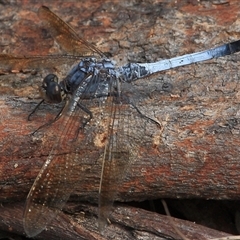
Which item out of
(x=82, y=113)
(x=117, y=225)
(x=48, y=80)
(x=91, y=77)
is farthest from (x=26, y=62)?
(x=117, y=225)

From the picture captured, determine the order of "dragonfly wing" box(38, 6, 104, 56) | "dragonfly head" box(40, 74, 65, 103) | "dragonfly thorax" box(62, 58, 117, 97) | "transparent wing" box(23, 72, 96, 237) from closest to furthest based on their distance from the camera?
1. "transparent wing" box(23, 72, 96, 237)
2. "dragonfly head" box(40, 74, 65, 103)
3. "dragonfly thorax" box(62, 58, 117, 97)
4. "dragonfly wing" box(38, 6, 104, 56)

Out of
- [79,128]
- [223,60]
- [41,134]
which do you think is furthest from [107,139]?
[223,60]

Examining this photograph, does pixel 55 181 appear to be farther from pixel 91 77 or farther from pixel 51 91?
pixel 91 77

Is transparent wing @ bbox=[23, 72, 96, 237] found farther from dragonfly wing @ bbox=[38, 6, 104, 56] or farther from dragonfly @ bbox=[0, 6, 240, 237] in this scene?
dragonfly wing @ bbox=[38, 6, 104, 56]

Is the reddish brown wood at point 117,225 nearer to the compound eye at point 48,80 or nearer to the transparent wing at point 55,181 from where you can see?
the transparent wing at point 55,181

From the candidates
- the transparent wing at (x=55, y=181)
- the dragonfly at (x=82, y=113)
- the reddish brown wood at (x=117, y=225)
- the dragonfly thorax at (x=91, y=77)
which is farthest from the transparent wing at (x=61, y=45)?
the reddish brown wood at (x=117, y=225)

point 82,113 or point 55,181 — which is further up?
point 82,113

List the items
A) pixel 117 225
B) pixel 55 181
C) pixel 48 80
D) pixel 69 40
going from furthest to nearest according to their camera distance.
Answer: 1. pixel 69 40
2. pixel 48 80
3. pixel 117 225
4. pixel 55 181

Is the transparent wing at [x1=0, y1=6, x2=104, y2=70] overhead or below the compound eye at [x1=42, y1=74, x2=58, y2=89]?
overhead

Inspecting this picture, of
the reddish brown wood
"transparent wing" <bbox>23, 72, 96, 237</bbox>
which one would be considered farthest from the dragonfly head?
the reddish brown wood
